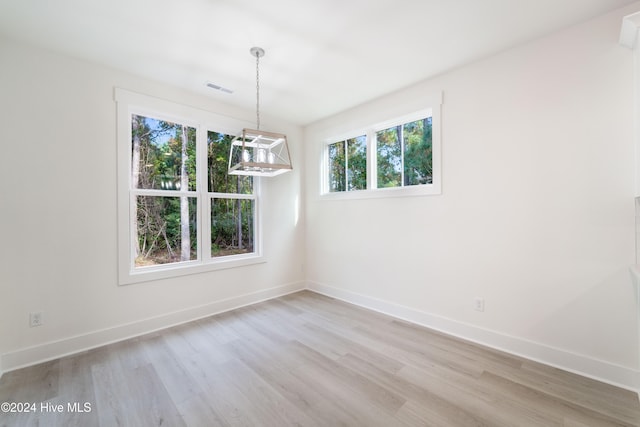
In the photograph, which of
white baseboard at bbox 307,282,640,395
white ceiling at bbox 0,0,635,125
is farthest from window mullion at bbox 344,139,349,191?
white baseboard at bbox 307,282,640,395

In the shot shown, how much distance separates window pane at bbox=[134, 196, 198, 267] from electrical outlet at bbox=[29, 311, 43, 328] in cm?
85

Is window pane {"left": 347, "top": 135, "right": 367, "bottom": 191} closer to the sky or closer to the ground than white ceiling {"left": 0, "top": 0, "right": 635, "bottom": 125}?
closer to the ground

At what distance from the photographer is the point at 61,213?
8.29 ft

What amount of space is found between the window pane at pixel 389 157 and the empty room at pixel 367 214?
0.04 m

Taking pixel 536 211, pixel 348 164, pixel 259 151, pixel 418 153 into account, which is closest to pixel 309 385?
pixel 259 151

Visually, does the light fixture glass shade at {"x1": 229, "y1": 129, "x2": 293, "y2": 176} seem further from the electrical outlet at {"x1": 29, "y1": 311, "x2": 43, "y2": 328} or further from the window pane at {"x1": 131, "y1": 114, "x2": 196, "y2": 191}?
the electrical outlet at {"x1": 29, "y1": 311, "x2": 43, "y2": 328}

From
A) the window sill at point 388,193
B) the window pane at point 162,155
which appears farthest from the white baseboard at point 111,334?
the window sill at point 388,193

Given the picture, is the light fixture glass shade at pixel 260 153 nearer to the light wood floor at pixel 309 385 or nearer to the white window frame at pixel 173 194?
the white window frame at pixel 173 194

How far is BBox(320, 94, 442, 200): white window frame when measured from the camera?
2980mm

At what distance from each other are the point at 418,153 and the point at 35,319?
420cm

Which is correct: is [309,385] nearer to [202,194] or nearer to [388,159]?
[202,194]

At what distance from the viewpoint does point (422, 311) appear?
10.2 ft

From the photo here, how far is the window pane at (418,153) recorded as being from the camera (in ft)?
10.4

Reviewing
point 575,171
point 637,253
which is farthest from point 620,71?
point 637,253
